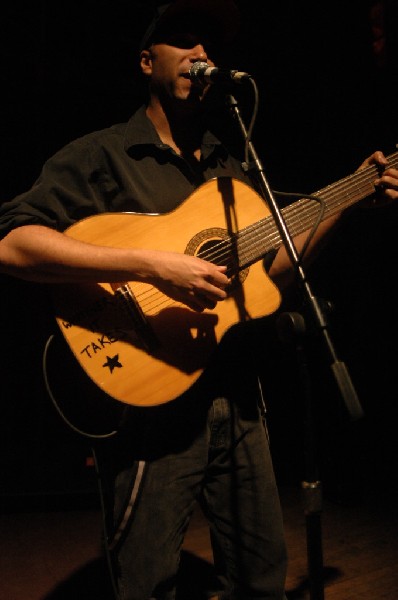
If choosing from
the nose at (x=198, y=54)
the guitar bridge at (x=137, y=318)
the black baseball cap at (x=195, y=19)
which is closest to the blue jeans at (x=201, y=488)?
the guitar bridge at (x=137, y=318)

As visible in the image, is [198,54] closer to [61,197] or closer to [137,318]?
[61,197]

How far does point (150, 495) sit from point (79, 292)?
2.09 feet

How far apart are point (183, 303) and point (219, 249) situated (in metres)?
0.25

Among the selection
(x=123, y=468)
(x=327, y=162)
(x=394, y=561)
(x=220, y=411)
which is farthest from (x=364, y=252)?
(x=123, y=468)

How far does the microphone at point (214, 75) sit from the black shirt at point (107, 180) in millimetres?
252

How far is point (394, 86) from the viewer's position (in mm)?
3895

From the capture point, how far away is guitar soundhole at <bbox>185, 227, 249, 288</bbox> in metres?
1.62

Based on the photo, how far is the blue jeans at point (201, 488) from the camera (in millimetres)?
1348

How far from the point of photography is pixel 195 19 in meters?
1.85

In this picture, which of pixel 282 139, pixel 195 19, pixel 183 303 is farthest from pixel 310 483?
pixel 282 139

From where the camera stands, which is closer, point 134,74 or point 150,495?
point 150,495

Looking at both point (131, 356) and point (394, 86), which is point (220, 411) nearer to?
point (131, 356)

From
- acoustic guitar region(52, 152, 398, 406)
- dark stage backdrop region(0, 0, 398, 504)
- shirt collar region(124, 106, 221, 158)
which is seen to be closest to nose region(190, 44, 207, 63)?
shirt collar region(124, 106, 221, 158)

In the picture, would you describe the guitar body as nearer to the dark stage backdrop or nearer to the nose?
the nose
